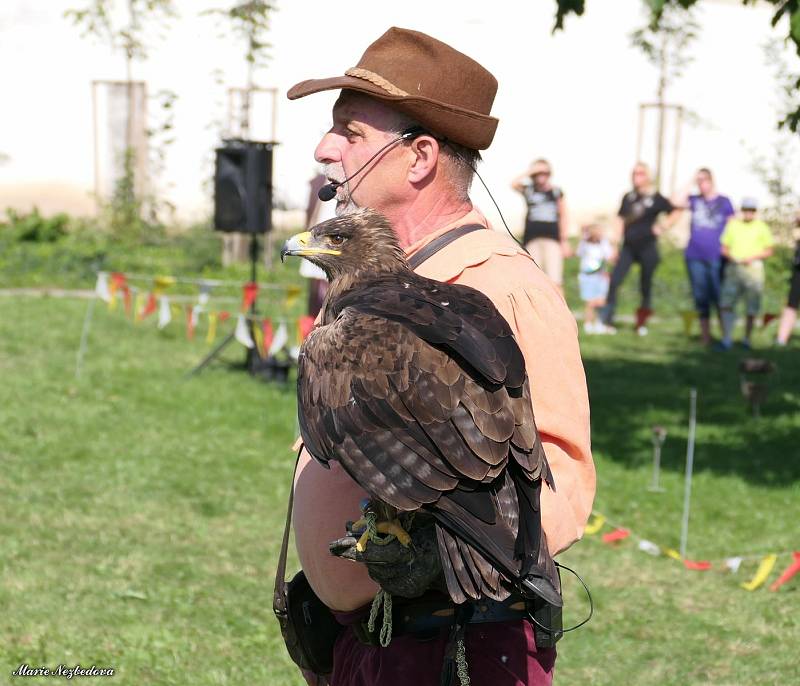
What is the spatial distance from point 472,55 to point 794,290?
11.1m

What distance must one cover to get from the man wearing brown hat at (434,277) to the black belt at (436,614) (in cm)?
2

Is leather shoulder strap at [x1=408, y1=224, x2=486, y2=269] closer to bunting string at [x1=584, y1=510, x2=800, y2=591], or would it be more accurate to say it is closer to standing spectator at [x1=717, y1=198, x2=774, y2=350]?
bunting string at [x1=584, y1=510, x2=800, y2=591]

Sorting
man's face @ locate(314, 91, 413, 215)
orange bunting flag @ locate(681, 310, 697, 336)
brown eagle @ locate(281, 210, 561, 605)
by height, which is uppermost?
man's face @ locate(314, 91, 413, 215)

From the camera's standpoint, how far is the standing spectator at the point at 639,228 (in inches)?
615

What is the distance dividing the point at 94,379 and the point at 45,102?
13.5 meters

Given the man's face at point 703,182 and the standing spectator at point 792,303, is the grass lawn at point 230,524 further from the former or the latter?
the man's face at point 703,182

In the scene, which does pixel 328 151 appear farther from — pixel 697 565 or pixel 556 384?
pixel 697 565

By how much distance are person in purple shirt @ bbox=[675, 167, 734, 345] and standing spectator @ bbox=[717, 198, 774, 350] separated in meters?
0.15

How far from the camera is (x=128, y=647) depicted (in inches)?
219

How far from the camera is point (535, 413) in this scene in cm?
264

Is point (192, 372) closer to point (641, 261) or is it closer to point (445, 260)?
point (641, 261)

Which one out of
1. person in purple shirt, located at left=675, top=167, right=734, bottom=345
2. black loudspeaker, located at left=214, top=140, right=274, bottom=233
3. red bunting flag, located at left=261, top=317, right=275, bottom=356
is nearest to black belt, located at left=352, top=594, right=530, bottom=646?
red bunting flag, located at left=261, top=317, right=275, bottom=356

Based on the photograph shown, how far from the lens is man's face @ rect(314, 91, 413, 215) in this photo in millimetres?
2969

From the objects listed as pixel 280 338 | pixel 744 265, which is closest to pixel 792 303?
pixel 744 265
